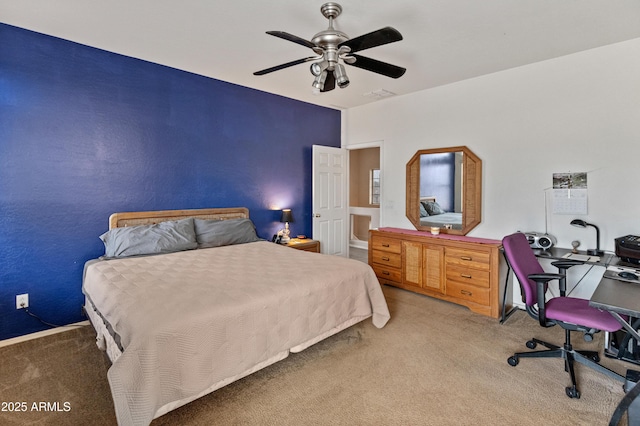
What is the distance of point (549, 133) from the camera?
350 cm

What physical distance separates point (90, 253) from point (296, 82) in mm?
3114

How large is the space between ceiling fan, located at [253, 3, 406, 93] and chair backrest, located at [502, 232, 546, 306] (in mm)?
1635

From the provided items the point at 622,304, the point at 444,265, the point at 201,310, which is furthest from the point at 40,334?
the point at 622,304

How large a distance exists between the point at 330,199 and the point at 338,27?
2933 millimetres

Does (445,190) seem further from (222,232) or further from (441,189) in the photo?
(222,232)

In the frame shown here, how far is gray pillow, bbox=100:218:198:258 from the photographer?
125 inches

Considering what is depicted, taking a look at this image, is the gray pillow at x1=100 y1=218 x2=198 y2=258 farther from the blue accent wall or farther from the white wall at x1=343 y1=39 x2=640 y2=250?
the white wall at x1=343 y1=39 x2=640 y2=250

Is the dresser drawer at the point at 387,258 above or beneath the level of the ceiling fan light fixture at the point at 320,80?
beneath

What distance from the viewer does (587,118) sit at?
10.7 feet

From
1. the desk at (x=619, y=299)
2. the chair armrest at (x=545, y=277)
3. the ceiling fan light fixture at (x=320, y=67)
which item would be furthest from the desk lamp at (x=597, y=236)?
the ceiling fan light fixture at (x=320, y=67)

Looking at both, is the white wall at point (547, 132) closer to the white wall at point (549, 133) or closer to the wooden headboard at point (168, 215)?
the white wall at point (549, 133)

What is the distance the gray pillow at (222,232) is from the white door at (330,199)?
4.70 feet

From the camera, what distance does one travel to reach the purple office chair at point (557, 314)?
214cm

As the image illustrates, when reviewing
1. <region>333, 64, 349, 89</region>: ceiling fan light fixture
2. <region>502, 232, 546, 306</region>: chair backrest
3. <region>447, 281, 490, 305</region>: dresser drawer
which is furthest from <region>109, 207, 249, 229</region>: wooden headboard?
<region>502, 232, 546, 306</region>: chair backrest
